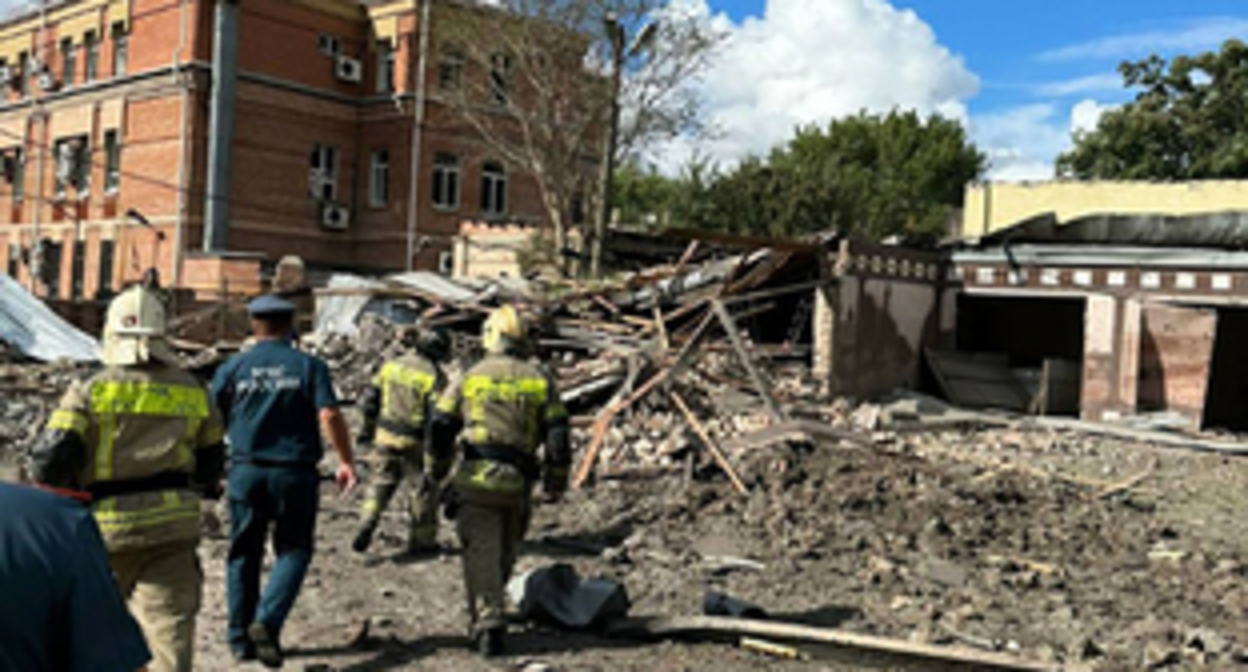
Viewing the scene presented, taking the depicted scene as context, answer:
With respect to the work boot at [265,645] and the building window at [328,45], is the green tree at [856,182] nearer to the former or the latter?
the building window at [328,45]

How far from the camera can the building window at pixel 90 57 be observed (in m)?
37.2

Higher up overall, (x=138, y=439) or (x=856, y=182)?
(x=856, y=182)

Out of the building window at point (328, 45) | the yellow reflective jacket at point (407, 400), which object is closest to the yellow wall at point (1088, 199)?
the yellow reflective jacket at point (407, 400)

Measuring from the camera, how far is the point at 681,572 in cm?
842

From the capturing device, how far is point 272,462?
5895 mm

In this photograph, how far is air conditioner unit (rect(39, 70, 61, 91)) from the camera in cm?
3853

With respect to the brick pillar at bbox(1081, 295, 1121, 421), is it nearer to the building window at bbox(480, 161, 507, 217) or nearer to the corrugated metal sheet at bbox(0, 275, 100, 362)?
the corrugated metal sheet at bbox(0, 275, 100, 362)

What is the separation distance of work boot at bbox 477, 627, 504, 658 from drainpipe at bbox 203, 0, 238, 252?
28283 millimetres

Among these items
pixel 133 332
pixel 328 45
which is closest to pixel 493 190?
pixel 328 45

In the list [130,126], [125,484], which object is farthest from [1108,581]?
[130,126]

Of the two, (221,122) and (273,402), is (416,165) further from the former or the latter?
(273,402)

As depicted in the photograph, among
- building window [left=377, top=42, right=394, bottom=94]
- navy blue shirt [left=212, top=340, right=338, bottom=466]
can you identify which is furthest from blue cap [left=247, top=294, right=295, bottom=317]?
building window [left=377, top=42, right=394, bottom=94]

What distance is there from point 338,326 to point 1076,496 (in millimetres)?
12272

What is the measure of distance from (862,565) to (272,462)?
15.3 feet
